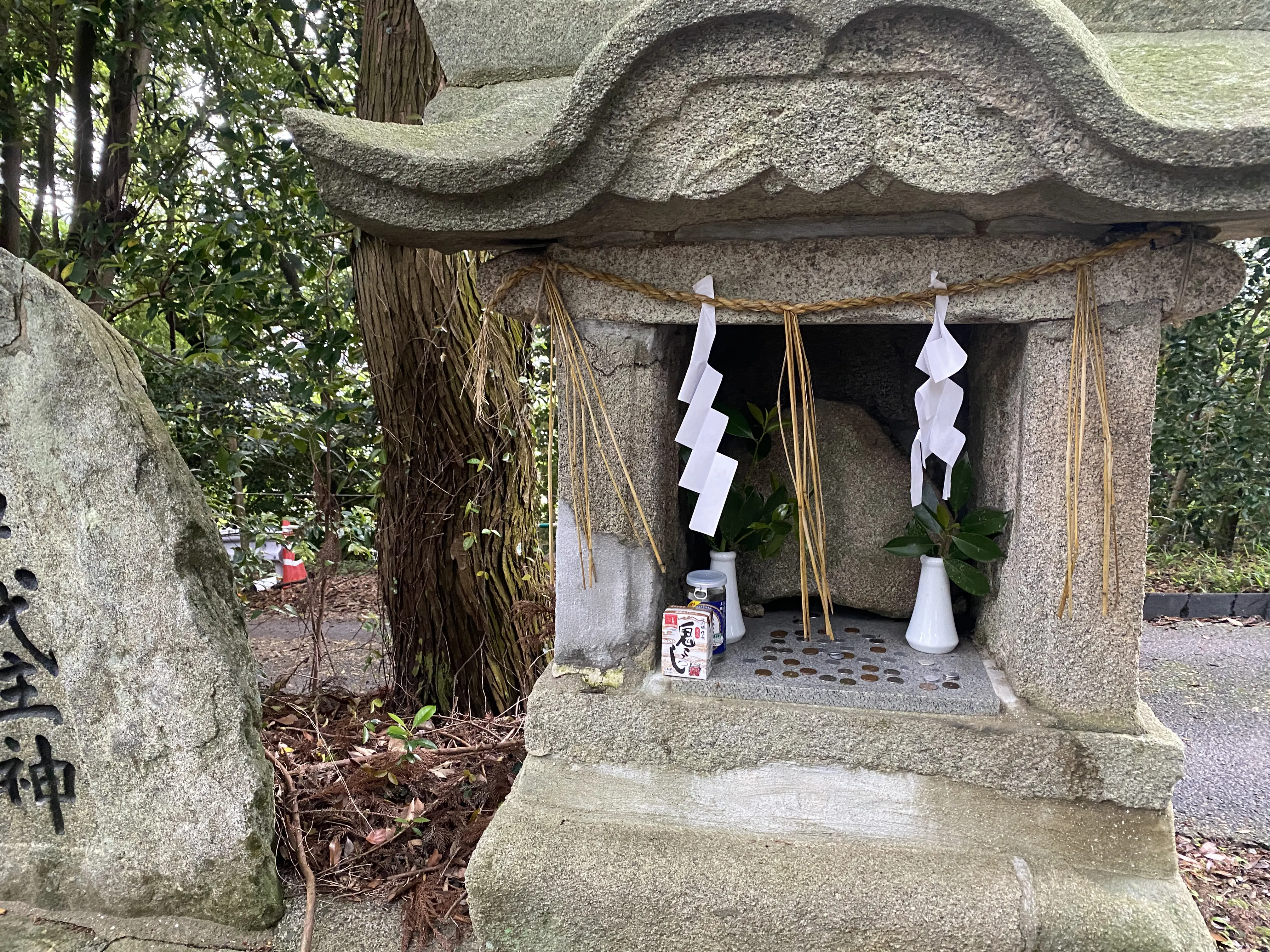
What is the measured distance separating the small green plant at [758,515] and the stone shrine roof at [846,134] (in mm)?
601

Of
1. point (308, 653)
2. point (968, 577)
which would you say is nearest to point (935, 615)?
point (968, 577)

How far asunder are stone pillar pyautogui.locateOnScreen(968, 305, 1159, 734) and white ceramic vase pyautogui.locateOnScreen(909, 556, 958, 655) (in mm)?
178

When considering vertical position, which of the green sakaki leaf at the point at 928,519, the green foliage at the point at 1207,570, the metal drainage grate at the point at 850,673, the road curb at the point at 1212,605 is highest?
the green sakaki leaf at the point at 928,519

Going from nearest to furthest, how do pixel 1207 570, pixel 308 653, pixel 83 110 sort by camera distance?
pixel 83 110 < pixel 308 653 < pixel 1207 570

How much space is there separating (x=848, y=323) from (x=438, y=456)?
72.2 inches

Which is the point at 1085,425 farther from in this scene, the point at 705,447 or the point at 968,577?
the point at 705,447

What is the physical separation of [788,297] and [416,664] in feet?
7.67

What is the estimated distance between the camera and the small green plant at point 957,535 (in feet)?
5.40

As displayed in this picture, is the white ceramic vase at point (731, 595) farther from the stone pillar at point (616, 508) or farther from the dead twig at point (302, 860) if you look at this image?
the dead twig at point (302, 860)

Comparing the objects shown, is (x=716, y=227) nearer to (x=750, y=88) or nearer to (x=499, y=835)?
(x=750, y=88)

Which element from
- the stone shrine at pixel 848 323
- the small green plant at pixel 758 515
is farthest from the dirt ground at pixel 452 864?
the small green plant at pixel 758 515

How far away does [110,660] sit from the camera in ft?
5.62

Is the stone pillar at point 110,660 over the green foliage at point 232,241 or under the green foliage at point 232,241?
under

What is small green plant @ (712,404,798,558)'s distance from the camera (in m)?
1.92
